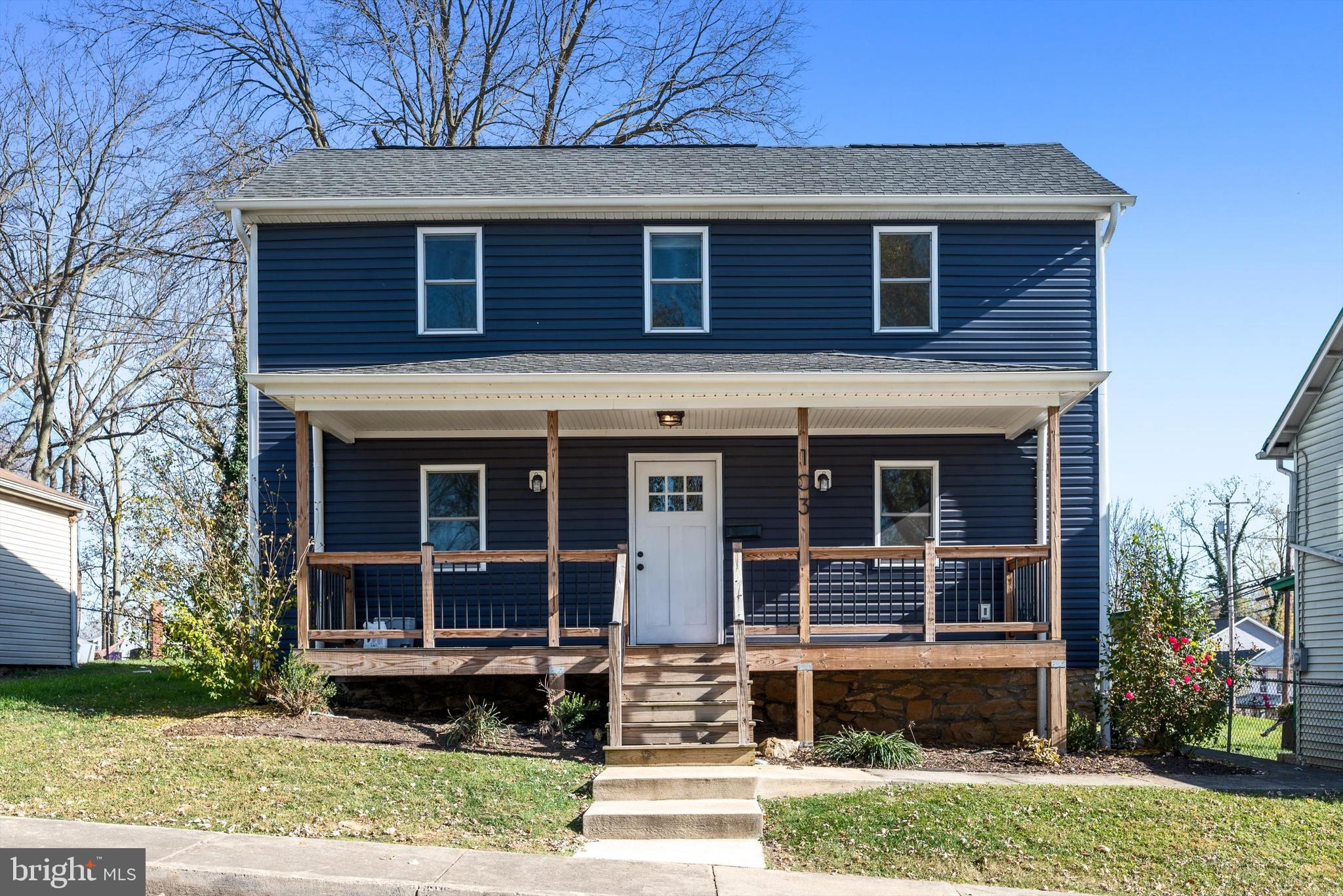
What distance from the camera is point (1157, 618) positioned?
11.9 meters

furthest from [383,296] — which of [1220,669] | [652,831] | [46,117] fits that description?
[46,117]

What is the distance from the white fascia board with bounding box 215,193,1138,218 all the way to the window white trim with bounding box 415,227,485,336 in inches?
11.1

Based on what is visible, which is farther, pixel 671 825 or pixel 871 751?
pixel 871 751

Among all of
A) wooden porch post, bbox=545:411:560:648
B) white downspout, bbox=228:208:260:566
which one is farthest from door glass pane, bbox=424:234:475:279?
wooden porch post, bbox=545:411:560:648

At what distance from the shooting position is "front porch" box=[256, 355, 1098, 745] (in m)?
11.5

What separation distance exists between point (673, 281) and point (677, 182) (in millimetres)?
1295

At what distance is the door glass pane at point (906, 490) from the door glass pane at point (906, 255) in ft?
7.56

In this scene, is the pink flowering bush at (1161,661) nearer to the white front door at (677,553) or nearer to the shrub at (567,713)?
the white front door at (677,553)

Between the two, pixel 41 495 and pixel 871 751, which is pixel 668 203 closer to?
pixel 871 751

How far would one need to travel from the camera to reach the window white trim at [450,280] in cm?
1352

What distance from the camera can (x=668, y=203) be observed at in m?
13.4

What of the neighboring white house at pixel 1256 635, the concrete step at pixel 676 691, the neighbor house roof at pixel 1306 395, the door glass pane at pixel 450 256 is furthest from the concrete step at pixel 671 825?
the neighboring white house at pixel 1256 635

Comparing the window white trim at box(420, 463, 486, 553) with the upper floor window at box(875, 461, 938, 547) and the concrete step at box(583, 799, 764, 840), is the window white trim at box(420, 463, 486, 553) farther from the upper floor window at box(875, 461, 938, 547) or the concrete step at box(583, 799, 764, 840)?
the concrete step at box(583, 799, 764, 840)

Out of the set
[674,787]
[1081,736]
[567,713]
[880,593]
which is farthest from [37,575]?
[1081,736]
